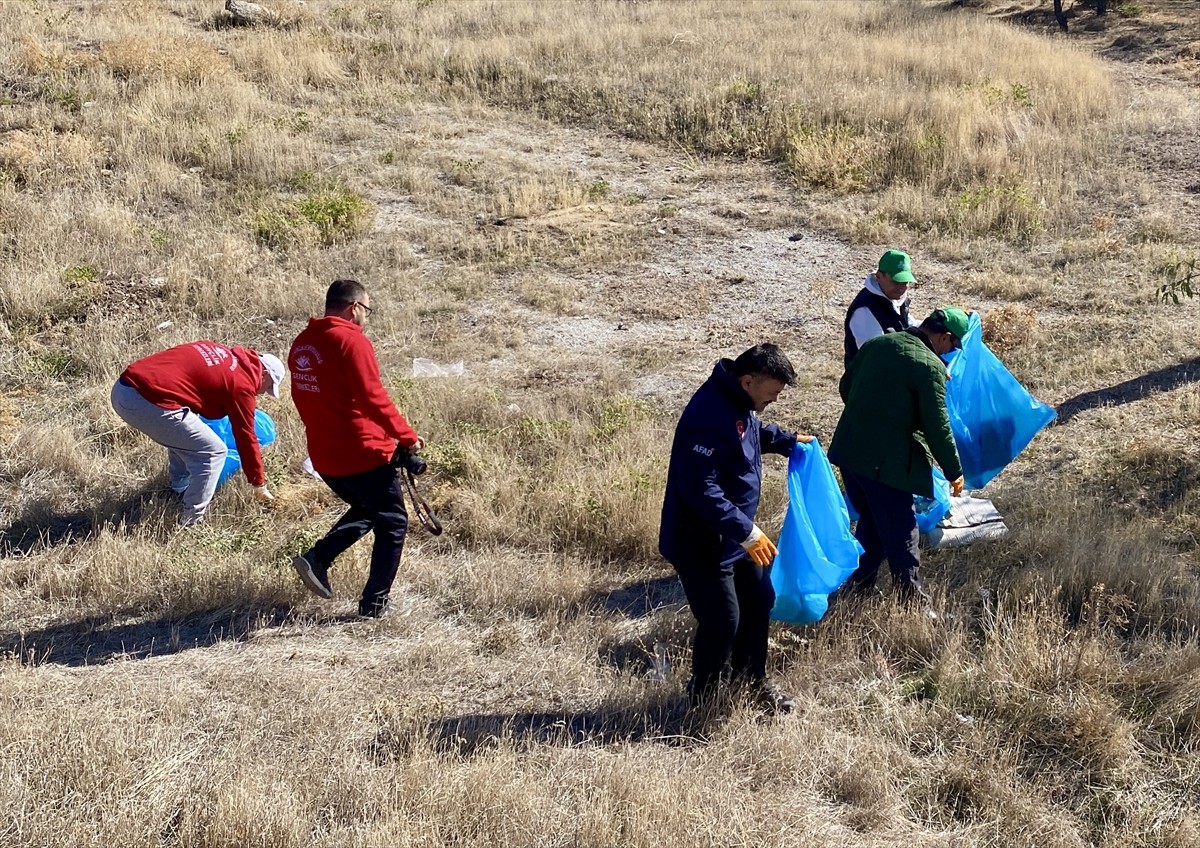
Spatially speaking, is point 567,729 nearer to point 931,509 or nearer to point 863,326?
point 931,509

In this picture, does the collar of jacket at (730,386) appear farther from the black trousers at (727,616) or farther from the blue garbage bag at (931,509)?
the blue garbage bag at (931,509)

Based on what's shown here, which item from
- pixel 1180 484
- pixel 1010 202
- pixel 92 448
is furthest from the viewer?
pixel 1010 202

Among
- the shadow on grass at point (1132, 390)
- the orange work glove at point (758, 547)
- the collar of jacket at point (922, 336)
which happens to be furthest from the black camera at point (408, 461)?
the shadow on grass at point (1132, 390)

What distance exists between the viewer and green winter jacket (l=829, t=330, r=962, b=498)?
4.80m

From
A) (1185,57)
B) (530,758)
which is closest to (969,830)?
(530,758)

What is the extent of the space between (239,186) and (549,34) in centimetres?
681

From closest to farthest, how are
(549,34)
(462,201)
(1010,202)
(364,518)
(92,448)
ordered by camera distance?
(364,518)
(92,448)
(1010,202)
(462,201)
(549,34)

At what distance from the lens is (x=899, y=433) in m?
4.89

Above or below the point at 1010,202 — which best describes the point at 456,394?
below

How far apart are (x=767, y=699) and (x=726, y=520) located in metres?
0.97

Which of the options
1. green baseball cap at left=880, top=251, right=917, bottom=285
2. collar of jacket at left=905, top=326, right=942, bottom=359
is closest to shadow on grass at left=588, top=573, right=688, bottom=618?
collar of jacket at left=905, top=326, right=942, bottom=359

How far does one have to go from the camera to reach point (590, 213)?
38.9 feet

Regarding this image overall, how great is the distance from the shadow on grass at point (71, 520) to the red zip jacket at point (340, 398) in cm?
171

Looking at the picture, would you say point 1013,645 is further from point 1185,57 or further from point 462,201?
point 1185,57
